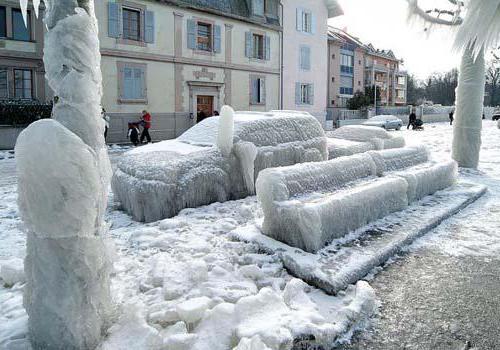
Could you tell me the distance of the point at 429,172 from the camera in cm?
745

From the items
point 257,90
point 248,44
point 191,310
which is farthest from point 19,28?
point 191,310

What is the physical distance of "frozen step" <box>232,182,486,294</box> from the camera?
3.96 m

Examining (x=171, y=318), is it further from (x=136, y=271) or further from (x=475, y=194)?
(x=475, y=194)

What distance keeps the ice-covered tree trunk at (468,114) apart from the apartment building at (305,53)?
16616mm

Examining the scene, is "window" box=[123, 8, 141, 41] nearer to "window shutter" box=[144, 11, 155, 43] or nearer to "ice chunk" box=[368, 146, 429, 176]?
"window shutter" box=[144, 11, 155, 43]

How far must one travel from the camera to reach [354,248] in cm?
466

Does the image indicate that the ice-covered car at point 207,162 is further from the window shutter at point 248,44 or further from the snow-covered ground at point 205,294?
the window shutter at point 248,44

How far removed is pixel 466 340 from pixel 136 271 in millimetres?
Answer: 2906

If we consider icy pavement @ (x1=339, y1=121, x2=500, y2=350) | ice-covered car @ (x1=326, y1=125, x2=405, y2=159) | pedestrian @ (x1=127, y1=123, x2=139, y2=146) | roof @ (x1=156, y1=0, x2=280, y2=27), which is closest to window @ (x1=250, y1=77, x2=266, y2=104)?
roof @ (x1=156, y1=0, x2=280, y2=27)

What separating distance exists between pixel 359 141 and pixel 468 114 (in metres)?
3.90

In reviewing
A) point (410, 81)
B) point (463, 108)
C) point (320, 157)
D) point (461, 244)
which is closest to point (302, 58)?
point (463, 108)

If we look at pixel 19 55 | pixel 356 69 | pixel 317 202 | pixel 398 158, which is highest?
pixel 356 69

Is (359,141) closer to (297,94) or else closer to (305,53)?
(297,94)

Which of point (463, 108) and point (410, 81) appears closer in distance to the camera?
point (463, 108)
